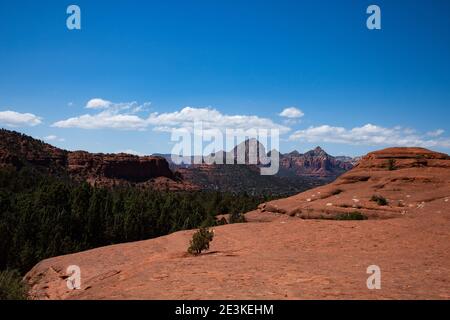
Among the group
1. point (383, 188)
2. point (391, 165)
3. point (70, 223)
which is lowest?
point (70, 223)

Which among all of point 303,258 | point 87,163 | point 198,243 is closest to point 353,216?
point 198,243

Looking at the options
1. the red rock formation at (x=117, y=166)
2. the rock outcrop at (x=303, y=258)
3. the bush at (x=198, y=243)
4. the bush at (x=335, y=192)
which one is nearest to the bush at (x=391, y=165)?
the rock outcrop at (x=303, y=258)

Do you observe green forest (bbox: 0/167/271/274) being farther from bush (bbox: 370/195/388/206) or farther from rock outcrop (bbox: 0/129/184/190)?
rock outcrop (bbox: 0/129/184/190)

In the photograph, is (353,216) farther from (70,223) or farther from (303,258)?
(70,223)

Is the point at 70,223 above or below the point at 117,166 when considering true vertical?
below

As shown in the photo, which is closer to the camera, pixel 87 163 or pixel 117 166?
pixel 87 163

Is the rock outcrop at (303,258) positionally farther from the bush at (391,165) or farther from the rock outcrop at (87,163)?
the rock outcrop at (87,163)

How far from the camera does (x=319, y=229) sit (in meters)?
23.4

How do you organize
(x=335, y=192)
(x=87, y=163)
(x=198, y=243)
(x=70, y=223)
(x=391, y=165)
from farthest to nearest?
(x=87, y=163) → (x=70, y=223) → (x=391, y=165) → (x=335, y=192) → (x=198, y=243)
